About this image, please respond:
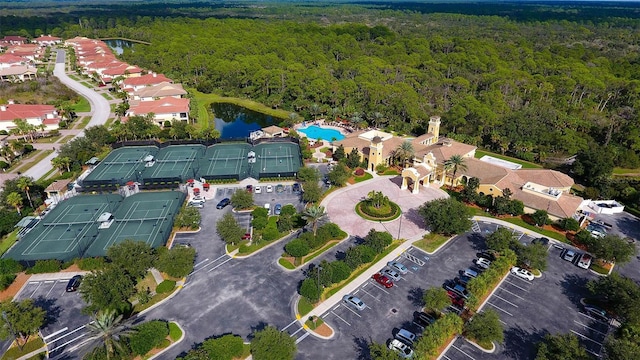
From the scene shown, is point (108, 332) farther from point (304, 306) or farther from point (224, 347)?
point (304, 306)

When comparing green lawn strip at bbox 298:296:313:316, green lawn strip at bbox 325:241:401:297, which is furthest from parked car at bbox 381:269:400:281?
green lawn strip at bbox 298:296:313:316

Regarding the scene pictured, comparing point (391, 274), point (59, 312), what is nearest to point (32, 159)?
point (59, 312)

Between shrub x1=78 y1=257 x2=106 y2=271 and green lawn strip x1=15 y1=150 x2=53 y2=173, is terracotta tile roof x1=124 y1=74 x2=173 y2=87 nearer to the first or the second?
green lawn strip x1=15 y1=150 x2=53 y2=173

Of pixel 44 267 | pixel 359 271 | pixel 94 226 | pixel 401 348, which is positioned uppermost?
pixel 94 226

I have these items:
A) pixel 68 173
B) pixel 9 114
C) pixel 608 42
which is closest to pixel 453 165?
pixel 68 173

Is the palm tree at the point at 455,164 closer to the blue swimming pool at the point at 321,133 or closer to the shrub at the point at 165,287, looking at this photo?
the blue swimming pool at the point at 321,133

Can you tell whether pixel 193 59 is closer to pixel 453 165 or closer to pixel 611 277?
pixel 453 165
